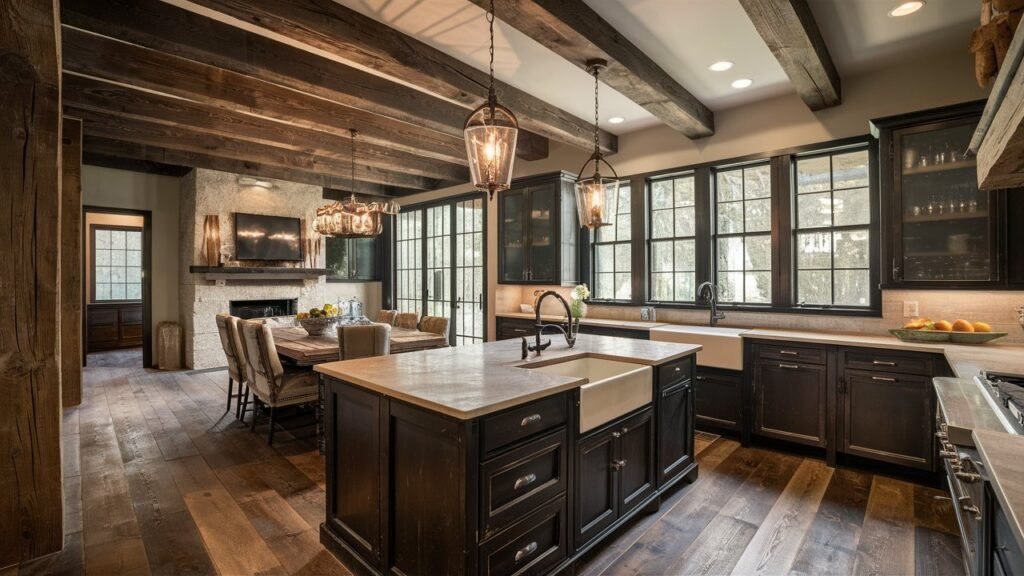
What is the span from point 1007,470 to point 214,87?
4.75 meters

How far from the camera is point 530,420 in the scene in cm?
184

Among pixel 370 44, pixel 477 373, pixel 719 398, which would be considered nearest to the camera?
pixel 477 373

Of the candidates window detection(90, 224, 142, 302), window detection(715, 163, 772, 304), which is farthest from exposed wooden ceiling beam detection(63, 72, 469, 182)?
window detection(90, 224, 142, 302)

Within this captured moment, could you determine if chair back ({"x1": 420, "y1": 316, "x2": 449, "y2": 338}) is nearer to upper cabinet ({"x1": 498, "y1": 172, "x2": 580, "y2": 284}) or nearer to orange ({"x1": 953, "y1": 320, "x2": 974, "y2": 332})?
upper cabinet ({"x1": 498, "y1": 172, "x2": 580, "y2": 284})

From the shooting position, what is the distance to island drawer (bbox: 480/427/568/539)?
1.68 metres

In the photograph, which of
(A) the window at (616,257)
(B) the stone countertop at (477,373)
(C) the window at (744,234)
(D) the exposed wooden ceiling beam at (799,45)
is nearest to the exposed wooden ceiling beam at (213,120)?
(A) the window at (616,257)

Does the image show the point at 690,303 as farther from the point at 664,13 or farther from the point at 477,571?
the point at 477,571

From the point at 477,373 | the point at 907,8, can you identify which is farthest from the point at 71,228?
the point at 907,8

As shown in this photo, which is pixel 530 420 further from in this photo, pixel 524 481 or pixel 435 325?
pixel 435 325

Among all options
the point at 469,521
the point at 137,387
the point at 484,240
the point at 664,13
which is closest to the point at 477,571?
the point at 469,521

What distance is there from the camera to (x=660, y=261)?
496 centimetres

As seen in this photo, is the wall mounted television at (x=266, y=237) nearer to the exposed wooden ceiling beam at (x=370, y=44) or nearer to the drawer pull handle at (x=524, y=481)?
the exposed wooden ceiling beam at (x=370, y=44)

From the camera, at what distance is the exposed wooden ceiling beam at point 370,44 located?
2492mm

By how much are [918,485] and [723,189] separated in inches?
108
